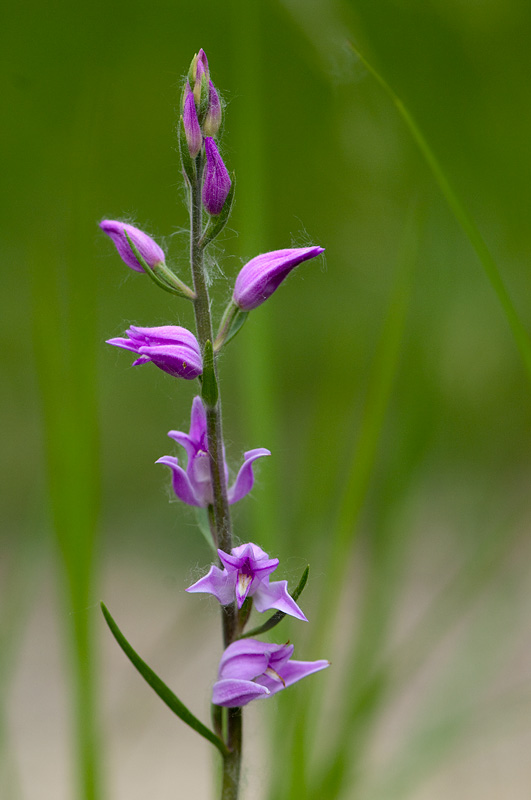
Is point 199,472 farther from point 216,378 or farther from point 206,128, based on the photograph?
point 206,128

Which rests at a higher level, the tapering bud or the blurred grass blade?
the tapering bud

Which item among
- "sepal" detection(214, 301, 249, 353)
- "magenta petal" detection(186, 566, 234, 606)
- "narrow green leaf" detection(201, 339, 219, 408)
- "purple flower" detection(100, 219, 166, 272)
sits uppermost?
"purple flower" detection(100, 219, 166, 272)

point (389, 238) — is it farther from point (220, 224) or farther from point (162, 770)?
point (220, 224)

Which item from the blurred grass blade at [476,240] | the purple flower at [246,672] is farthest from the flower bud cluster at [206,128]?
the purple flower at [246,672]

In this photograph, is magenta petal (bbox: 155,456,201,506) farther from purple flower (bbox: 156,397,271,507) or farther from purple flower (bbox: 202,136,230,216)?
purple flower (bbox: 202,136,230,216)

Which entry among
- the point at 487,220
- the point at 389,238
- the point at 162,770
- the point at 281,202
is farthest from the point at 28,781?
the point at 281,202

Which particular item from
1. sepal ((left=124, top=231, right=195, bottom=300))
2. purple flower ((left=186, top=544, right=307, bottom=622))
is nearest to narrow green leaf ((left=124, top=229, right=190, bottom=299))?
sepal ((left=124, top=231, right=195, bottom=300))

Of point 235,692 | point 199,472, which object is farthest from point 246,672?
point 199,472
